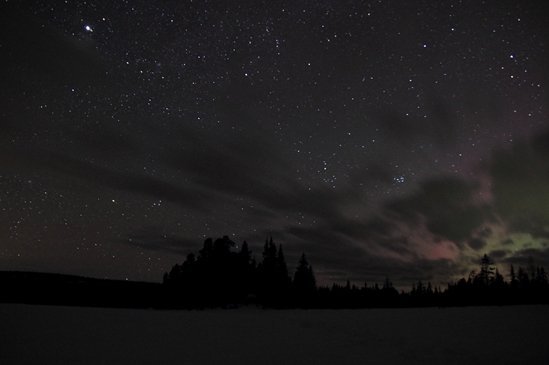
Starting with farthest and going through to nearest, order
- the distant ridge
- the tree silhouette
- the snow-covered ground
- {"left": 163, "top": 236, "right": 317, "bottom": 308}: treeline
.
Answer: the tree silhouette < {"left": 163, "top": 236, "right": 317, "bottom": 308}: treeline < the distant ridge < the snow-covered ground

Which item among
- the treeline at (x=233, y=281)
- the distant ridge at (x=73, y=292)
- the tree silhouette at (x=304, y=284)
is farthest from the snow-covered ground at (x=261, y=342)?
the tree silhouette at (x=304, y=284)

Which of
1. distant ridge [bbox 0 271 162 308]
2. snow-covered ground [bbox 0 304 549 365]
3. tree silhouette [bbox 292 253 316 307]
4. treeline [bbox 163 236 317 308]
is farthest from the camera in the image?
tree silhouette [bbox 292 253 316 307]

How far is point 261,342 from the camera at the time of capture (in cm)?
1695

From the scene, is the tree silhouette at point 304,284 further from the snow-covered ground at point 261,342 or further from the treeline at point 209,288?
the snow-covered ground at point 261,342

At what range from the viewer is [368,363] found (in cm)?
1298

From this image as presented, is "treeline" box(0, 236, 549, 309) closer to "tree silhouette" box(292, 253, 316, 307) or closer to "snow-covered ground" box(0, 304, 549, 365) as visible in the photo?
"tree silhouette" box(292, 253, 316, 307)

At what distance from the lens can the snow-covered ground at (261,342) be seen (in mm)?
13430

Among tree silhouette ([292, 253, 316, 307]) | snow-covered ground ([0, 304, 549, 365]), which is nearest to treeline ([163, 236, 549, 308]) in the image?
tree silhouette ([292, 253, 316, 307])

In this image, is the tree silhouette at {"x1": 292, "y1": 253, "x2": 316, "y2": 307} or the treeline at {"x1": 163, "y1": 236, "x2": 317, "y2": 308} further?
the tree silhouette at {"x1": 292, "y1": 253, "x2": 316, "y2": 307}

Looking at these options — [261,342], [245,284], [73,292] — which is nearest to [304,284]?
[245,284]

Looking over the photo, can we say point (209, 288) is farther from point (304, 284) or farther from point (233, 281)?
point (304, 284)

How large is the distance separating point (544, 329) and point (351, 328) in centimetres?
1285

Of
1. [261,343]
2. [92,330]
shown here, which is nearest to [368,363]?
[261,343]

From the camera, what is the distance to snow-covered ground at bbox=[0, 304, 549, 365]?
13430 mm
